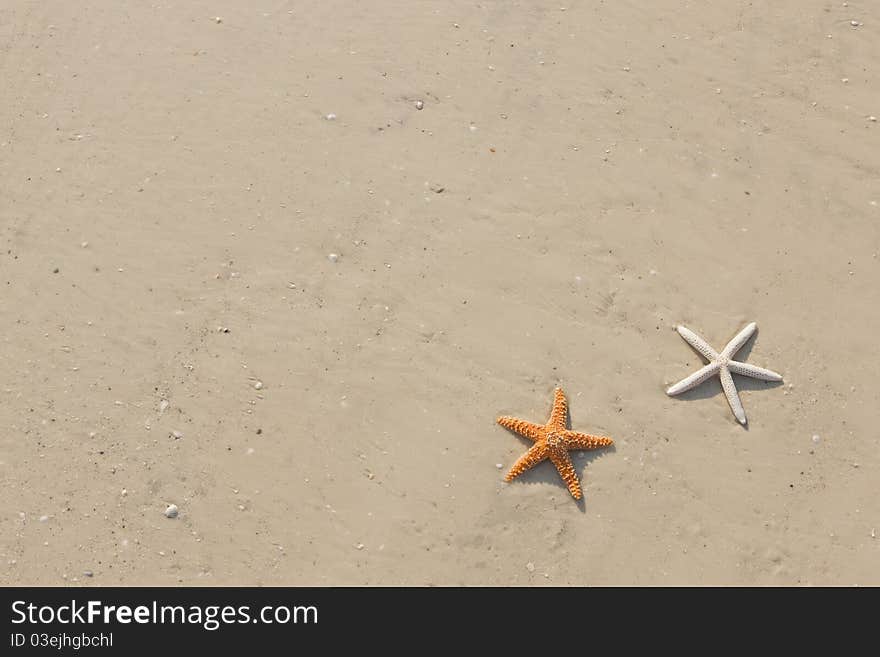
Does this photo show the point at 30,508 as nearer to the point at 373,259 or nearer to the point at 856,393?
the point at 373,259

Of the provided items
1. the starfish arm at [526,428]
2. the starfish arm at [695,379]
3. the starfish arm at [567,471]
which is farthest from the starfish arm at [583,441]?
the starfish arm at [695,379]

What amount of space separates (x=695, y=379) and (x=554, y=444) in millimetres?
1645

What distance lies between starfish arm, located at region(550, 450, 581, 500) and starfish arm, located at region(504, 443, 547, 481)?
0.34ft

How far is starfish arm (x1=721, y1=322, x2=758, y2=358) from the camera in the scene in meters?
7.78

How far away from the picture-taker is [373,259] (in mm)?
8203

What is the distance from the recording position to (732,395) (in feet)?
25.2

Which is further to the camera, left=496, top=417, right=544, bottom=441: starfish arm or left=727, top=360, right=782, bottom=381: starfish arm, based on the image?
left=727, top=360, right=782, bottom=381: starfish arm

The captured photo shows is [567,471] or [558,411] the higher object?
[558,411]

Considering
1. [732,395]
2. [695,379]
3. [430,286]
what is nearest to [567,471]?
[695,379]

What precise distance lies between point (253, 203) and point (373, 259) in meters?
1.51

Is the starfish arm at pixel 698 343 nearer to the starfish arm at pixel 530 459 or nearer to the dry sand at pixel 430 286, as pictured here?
the dry sand at pixel 430 286

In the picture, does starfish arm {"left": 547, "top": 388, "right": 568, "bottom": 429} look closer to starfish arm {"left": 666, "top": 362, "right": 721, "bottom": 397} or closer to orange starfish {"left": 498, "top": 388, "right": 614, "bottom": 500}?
orange starfish {"left": 498, "top": 388, "right": 614, "bottom": 500}

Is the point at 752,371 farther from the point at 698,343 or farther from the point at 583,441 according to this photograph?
the point at 583,441

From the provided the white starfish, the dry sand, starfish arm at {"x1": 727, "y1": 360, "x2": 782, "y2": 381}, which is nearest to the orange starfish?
the dry sand
